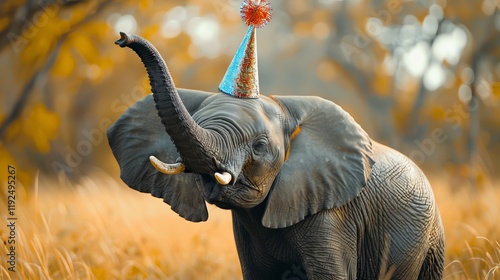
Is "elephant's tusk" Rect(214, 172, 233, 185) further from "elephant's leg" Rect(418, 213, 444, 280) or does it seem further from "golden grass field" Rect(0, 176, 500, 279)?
"golden grass field" Rect(0, 176, 500, 279)

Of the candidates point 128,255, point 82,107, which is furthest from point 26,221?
point 82,107

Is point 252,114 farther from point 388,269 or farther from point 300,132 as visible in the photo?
point 388,269

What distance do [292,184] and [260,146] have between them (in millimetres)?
288

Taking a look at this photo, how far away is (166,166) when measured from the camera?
9.43 feet

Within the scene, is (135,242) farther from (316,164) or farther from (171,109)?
(171,109)

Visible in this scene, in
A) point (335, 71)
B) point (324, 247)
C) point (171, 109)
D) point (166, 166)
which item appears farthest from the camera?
point (335, 71)

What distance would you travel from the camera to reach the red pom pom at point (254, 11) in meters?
3.30

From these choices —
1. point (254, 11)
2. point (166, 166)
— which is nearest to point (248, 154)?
point (166, 166)

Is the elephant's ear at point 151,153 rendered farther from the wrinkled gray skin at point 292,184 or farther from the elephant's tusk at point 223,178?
the elephant's tusk at point 223,178

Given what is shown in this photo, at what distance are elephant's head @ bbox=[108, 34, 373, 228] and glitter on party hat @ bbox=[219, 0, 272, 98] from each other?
0.18ft

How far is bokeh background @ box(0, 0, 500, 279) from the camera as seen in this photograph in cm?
529

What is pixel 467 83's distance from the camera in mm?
12742

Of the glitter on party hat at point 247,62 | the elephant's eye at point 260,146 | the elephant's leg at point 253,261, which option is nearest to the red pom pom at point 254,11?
the glitter on party hat at point 247,62

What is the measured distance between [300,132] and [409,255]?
2.81 ft
